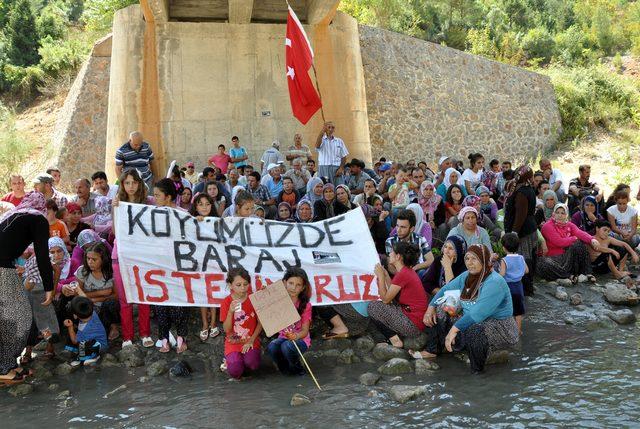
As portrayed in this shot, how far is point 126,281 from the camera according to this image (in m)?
6.70

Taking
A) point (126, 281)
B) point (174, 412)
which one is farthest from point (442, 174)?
point (174, 412)

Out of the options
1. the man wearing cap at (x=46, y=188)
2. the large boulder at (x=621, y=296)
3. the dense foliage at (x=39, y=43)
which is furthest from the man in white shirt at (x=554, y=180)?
the dense foliage at (x=39, y=43)

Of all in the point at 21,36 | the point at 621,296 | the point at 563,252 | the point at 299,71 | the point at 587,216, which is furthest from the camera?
the point at 21,36

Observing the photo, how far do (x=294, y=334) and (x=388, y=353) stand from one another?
43.1 inches

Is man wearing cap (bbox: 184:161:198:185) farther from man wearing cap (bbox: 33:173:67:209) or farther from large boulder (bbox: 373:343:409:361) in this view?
large boulder (bbox: 373:343:409:361)

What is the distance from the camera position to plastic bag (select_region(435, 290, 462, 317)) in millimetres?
6199

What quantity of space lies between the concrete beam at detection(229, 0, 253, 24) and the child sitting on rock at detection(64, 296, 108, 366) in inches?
361

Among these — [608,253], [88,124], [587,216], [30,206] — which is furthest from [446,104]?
[30,206]

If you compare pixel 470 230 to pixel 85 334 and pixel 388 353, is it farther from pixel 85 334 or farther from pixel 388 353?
pixel 85 334

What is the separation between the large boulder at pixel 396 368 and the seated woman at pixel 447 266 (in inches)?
47.2

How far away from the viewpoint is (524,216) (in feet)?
29.3

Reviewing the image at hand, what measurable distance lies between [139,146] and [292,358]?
630cm

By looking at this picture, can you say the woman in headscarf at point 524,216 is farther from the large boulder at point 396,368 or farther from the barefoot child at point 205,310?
the barefoot child at point 205,310

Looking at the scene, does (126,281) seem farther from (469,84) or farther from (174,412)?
(469,84)
